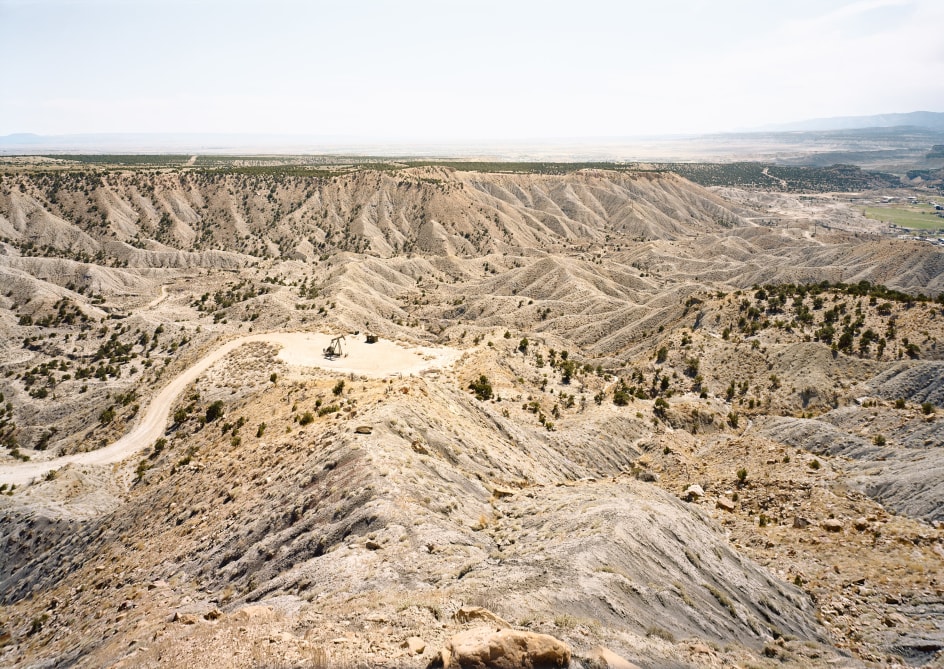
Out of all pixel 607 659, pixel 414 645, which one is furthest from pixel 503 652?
pixel 607 659

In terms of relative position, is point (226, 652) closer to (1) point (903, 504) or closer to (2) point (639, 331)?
(1) point (903, 504)

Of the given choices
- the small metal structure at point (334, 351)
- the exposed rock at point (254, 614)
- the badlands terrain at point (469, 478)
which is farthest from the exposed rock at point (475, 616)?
the small metal structure at point (334, 351)

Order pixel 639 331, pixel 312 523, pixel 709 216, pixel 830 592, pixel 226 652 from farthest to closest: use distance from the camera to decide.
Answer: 1. pixel 709 216
2. pixel 639 331
3. pixel 830 592
4. pixel 312 523
5. pixel 226 652

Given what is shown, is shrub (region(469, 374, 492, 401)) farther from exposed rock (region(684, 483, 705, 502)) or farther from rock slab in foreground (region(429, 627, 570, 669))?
rock slab in foreground (region(429, 627, 570, 669))

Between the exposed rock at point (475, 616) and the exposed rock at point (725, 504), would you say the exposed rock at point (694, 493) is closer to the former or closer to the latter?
the exposed rock at point (725, 504)

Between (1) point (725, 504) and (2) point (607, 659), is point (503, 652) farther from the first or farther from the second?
(1) point (725, 504)

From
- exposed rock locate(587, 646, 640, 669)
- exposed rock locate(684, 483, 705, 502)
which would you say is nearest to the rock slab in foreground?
exposed rock locate(587, 646, 640, 669)

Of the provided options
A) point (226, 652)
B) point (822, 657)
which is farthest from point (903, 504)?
point (226, 652)
